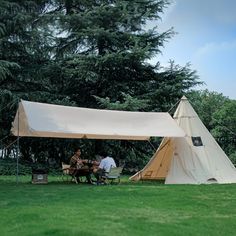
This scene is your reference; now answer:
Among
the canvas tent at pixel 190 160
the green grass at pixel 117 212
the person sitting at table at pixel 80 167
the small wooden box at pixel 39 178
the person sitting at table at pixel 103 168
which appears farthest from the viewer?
the canvas tent at pixel 190 160

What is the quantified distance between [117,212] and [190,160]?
7.65 m

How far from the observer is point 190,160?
625 inches

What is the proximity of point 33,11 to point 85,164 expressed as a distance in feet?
34.2

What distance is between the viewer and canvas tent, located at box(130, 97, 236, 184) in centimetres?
1555

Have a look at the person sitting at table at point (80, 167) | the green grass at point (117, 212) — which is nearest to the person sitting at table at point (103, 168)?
the person sitting at table at point (80, 167)

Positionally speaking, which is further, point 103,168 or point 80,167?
point 80,167

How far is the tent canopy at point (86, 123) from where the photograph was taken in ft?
47.1

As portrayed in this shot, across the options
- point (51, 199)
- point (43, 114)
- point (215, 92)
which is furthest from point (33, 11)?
point (215, 92)

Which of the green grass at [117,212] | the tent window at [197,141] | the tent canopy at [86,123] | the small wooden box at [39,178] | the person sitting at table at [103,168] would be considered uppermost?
the tent canopy at [86,123]

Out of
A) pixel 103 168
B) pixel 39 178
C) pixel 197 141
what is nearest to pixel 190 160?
pixel 197 141

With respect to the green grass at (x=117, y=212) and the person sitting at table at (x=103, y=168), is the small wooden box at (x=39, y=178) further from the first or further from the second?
the green grass at (x=117, y=212)

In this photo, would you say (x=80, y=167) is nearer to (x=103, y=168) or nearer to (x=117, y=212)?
(x=103, y=168)

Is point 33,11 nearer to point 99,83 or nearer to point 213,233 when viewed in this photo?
point 99,83

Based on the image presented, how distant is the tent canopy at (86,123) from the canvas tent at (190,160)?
0.72 meters
